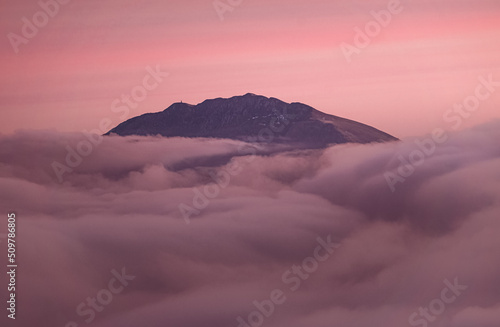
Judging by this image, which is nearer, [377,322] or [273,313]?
[377,322]

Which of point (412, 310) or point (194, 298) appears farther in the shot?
point (194, 298)

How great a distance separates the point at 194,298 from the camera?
200 m

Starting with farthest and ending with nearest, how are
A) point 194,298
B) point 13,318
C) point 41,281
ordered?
point 194,298
point 41,281
point 13,318

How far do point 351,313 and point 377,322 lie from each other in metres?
12.0

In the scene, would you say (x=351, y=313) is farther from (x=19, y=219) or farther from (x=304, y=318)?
(x=19, y=219)

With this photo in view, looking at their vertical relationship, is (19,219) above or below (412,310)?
above

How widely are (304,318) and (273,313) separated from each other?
30.2 ft

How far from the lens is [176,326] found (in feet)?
590

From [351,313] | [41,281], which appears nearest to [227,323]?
[351,313]

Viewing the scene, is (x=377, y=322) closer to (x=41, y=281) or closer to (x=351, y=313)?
(x=351, y=313)

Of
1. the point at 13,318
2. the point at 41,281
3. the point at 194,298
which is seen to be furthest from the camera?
the point at 194,298

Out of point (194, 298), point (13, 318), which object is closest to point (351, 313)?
point (194, 298)

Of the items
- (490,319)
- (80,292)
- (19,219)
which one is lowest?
(490,319)

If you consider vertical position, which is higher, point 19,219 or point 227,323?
point 19,219
